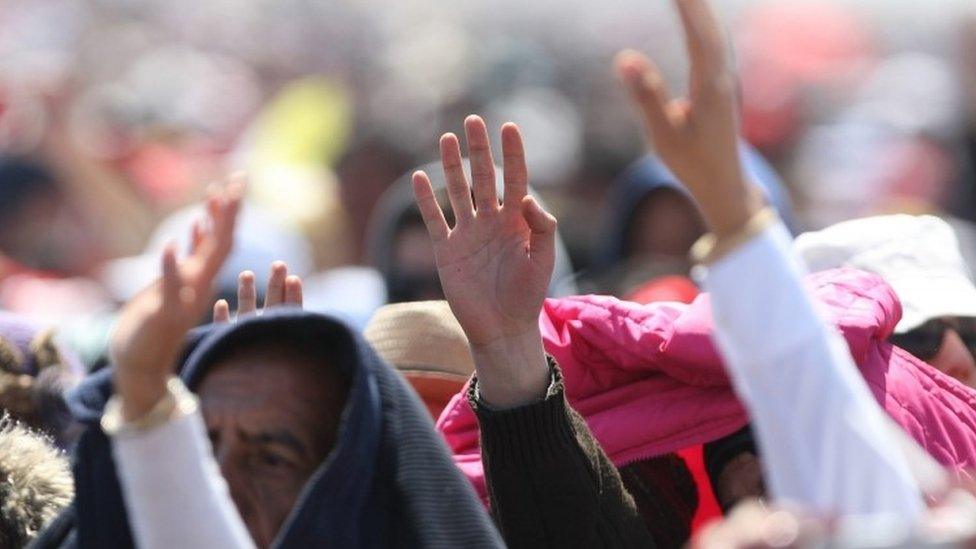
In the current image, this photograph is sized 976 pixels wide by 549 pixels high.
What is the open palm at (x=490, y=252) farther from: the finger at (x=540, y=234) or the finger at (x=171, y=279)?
the finger at (x=171, y=279)

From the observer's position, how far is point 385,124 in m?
9.57

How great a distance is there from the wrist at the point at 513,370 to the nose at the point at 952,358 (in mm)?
978

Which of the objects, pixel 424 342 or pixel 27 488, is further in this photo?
pixel 424 342

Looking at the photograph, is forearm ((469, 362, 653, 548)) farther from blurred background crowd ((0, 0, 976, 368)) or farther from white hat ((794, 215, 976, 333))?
blurred background crowd ((0, 0, 976, 368))

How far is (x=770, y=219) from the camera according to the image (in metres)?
2.59

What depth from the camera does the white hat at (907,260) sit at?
13.1 ft

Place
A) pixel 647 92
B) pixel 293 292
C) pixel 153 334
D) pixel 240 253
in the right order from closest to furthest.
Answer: pixel 647 92 < pixel 153 334 < pixel 293 292 < pixel 240 253

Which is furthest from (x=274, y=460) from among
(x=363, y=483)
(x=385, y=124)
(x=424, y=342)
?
(x=385, y=124)

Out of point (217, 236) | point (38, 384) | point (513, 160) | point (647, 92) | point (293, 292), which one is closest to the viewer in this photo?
point (647, 92)

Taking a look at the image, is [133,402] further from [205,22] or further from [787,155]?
[205,22]

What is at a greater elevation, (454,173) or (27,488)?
(454,173)

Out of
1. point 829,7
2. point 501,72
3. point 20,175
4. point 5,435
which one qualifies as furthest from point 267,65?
point 5,435

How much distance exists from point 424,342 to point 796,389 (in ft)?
5.61

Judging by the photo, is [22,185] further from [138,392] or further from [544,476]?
[138,392]
